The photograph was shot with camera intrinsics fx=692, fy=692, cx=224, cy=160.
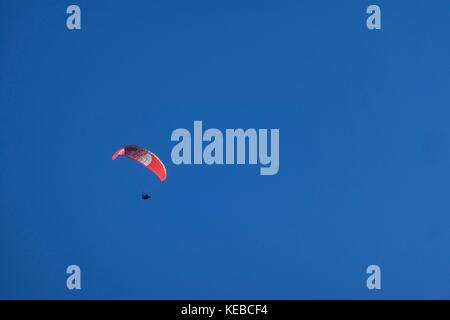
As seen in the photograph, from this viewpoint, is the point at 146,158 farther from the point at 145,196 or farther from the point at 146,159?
the point at 145,196

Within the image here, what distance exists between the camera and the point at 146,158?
2.32m

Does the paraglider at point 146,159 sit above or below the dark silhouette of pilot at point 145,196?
above

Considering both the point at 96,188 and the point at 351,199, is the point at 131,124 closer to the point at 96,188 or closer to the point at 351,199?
the point at 96,188

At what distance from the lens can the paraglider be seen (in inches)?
91.2

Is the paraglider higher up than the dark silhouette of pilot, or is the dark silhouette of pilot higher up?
the paraglider

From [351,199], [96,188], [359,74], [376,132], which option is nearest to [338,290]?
[351,199]

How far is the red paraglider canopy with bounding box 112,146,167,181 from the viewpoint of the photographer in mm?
2316

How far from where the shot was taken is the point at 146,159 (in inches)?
91.2

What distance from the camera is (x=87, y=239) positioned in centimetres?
232

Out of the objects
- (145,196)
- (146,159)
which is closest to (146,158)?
(146,159)

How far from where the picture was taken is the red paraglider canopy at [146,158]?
7.60 feet

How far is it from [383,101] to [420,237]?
0.47 meters

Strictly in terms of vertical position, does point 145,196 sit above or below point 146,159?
below

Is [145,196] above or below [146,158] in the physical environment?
below
